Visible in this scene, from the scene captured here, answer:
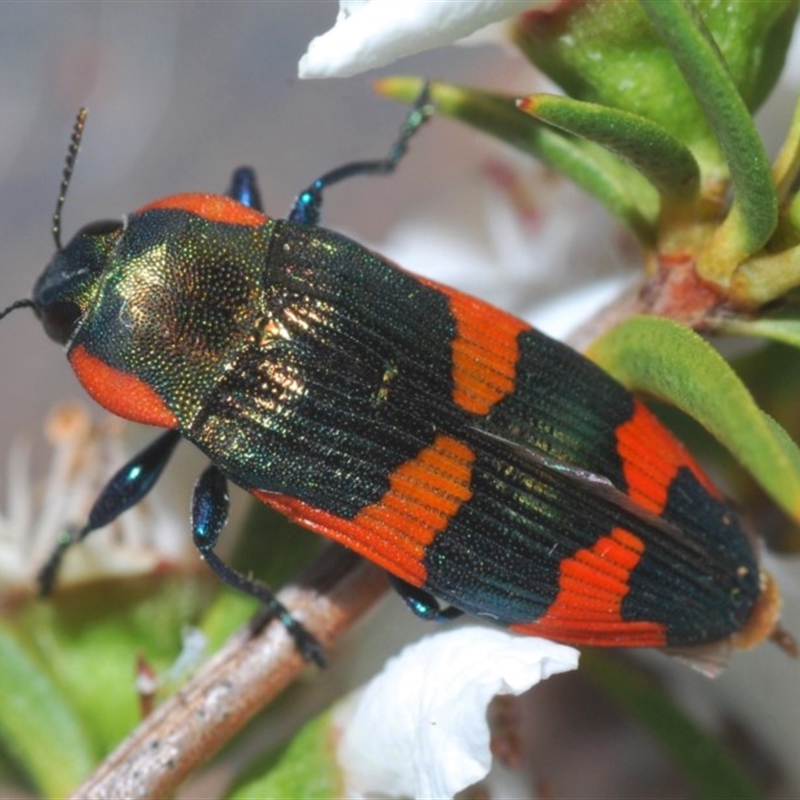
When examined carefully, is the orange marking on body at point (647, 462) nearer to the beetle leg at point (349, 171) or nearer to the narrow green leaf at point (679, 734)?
the narrow green leaf at point (679, 734)

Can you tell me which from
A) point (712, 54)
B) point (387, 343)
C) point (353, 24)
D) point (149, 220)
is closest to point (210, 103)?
point (149, 220)

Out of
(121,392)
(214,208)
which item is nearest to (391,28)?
(214,208)

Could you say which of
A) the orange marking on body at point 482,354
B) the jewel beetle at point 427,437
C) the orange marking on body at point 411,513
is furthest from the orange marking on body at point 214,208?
the orange marking on body at point 411,513

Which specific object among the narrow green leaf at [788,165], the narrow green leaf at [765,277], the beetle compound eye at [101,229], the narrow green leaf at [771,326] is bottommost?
the narrow green leaf at [771,326]

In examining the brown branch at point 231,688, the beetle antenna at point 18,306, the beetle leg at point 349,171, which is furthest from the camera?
the beetle leg at point 349,171

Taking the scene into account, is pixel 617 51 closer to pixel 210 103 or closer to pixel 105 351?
pixel 105 351
